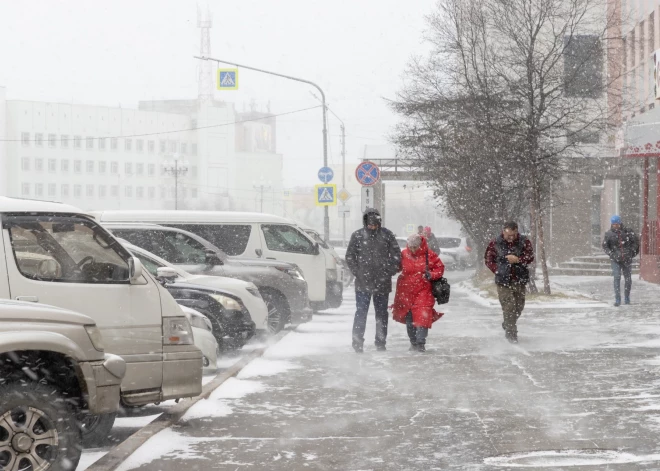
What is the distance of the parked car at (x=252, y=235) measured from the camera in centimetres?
Result: 1808

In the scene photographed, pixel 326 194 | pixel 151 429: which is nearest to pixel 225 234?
Answer: pixel 151 429

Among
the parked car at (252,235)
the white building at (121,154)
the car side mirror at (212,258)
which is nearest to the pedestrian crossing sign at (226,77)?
the parked car at (252,235)

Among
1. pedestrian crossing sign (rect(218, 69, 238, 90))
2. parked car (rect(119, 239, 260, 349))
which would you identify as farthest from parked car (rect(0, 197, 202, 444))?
pedestrian crossing sign (rect(218, 69, 238, 90))

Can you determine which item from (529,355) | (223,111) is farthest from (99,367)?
(223,111)

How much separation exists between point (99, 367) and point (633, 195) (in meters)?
37.5

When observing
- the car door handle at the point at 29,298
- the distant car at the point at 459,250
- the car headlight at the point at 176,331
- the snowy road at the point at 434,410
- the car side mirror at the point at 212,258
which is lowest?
the distant car at the point at 459,250

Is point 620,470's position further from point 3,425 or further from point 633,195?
point 633,195

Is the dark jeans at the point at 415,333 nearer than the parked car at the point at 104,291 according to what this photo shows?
No

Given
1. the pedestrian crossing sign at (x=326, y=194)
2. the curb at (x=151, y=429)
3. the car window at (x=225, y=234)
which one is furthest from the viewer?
the pedestrian crossing sign at (x=326, y=194)

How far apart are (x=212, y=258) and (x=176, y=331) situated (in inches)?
289

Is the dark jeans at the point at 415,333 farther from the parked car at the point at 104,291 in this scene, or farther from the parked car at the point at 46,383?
the parked car at the point at 46,383

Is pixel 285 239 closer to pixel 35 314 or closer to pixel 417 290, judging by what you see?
pixel 417 290

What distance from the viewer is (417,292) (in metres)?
14.3

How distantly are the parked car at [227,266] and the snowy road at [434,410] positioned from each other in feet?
2.98
